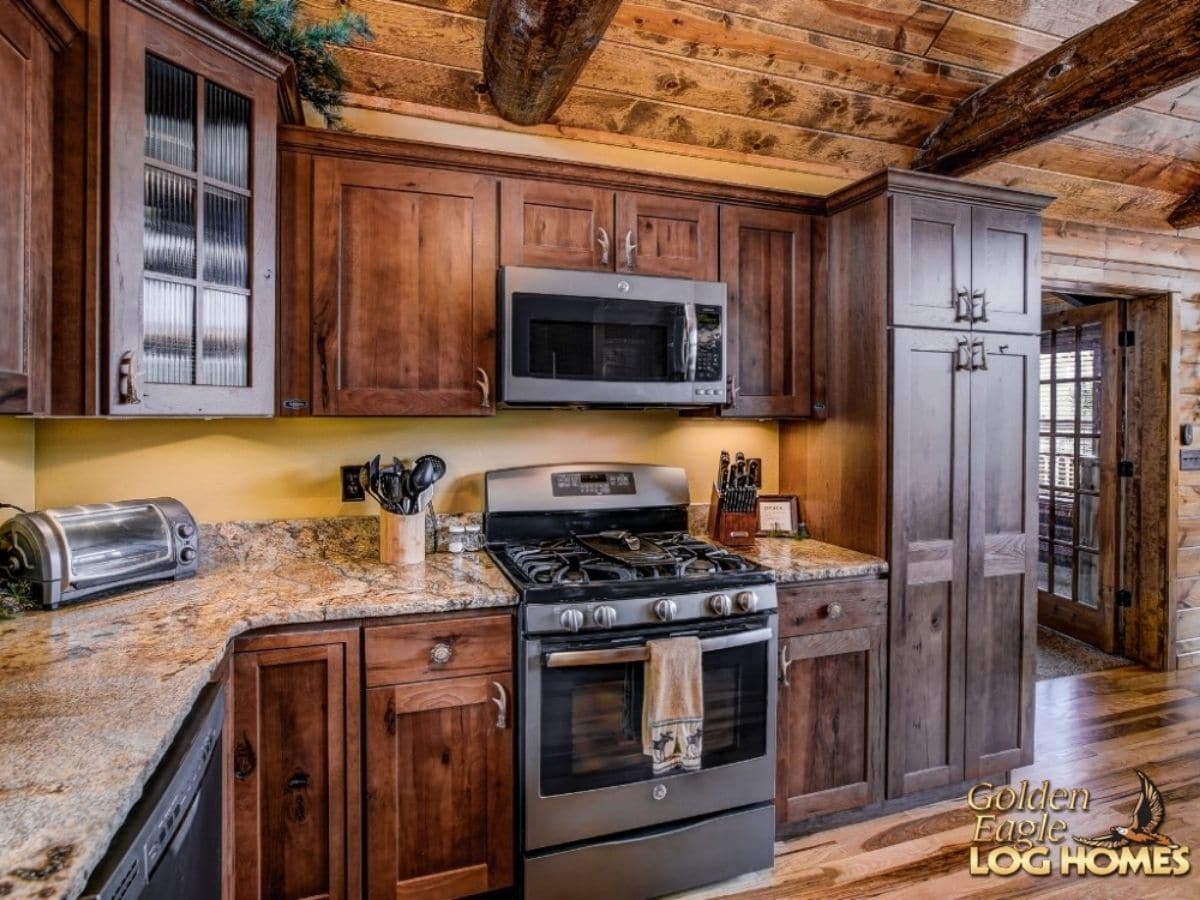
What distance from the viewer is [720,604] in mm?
1872

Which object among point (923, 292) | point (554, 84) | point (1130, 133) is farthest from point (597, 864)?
point (1130, 133)

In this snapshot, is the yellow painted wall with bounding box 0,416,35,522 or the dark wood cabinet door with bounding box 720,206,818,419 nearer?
the yellow painted wall with bounding box 0,416,35,522

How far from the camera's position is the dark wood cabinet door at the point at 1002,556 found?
2312mm

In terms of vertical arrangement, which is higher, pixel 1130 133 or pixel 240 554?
pixel 1130 133

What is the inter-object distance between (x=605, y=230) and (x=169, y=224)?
1253 millimetres

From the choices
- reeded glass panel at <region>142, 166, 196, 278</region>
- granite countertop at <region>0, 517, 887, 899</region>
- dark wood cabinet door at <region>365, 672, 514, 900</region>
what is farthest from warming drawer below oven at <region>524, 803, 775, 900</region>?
reeded glass panel at <region>142, 166, 196, 278</region>

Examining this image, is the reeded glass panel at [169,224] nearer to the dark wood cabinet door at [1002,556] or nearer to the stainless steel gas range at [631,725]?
the stainless steel gas range at [631,725]

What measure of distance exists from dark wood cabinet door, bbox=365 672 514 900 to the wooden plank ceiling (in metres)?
2.01

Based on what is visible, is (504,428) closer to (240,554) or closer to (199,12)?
(240,554)

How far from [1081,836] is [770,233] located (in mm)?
2362

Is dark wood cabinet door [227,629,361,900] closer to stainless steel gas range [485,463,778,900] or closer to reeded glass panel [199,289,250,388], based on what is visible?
stainless steel gas range [485,463,778,900]

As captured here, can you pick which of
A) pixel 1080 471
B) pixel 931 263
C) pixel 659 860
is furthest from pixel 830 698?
pixel 1080 471

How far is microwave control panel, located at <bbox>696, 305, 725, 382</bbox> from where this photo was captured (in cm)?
218

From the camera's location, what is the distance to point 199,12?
5.14 feet
